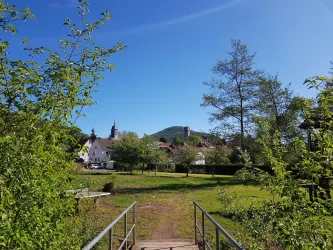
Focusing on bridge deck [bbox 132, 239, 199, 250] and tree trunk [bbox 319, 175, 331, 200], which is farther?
bridge deck [bbox 132, 239, 199, 250]

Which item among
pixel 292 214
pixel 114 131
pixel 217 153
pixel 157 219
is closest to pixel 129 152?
pixel 217 153

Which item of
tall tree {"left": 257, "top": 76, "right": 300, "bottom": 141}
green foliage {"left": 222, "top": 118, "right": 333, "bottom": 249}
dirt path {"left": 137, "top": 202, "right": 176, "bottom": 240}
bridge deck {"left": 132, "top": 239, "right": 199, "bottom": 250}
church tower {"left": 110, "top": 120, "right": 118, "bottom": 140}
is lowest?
dirt path {"left": 137, "top": 202, "right": 176, "bottom": 240}

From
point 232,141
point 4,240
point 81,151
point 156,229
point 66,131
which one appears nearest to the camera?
point 4,240

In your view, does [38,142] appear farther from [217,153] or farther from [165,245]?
[217,153]

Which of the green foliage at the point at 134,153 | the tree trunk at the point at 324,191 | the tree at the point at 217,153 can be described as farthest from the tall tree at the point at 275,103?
the tree trunk at the point at 324,191

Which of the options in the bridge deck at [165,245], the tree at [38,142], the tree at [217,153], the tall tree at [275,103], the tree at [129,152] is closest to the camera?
the tree at [38,142]

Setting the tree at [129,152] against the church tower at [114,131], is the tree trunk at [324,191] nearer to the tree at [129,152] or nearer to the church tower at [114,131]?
the tree at [129,152]

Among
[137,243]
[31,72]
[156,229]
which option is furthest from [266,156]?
[156,229]

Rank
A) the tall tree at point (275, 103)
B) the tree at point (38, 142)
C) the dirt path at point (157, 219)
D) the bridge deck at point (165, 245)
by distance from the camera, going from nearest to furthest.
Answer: the tree at point (38, 142)
the bridge deck at point (165, 245)
the dirt path at point (157, 219)
the tall tree at point (275, 103)

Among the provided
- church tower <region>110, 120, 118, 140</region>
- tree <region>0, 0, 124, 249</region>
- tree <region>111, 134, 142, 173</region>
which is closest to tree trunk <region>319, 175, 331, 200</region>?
tree <region>0, 0, 124, 249</region>

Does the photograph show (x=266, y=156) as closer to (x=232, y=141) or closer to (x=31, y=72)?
(x=31, y=72)

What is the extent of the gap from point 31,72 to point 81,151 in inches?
37.6

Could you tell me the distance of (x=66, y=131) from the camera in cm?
276

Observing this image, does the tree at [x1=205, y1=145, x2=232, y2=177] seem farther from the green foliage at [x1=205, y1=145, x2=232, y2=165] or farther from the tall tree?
the tall tree
